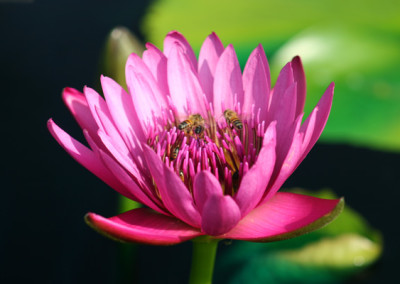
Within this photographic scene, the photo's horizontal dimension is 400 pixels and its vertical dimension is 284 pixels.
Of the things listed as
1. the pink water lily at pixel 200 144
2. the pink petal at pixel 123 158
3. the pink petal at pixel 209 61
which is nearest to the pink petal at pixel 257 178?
the pink water lily at pixel 200 144

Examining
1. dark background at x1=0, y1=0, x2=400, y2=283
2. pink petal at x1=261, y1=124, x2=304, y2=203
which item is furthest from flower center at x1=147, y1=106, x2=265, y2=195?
dark background at x1=0, y1=0, x2=400, y2=283

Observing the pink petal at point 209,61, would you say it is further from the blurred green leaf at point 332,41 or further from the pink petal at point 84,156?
the blurred green leaf at point 332,41

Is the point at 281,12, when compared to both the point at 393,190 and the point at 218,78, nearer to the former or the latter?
the point at 393,190

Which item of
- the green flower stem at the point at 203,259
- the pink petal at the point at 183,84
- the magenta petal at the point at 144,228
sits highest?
the pink petal at the point at 183,84

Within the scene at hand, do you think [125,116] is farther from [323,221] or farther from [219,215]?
[323,221]

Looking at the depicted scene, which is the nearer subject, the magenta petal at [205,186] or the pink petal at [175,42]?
the magenta petal at [205,186]

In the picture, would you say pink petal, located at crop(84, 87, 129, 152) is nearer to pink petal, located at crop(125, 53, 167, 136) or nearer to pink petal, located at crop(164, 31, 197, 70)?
pink petal, located at crop(125, 53, 167, 136)

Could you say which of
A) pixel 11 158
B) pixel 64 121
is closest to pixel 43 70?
pixel 64 121

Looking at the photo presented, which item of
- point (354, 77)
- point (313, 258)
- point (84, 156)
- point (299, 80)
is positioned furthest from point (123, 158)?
point (354, 77)
